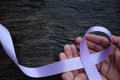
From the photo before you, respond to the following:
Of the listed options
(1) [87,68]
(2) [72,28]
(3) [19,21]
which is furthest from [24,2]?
(1) [87,68]

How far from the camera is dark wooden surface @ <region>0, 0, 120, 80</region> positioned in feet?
2.36

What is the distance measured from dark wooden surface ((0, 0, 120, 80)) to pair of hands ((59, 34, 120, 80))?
4 cm

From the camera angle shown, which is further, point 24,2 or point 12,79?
point 24,2

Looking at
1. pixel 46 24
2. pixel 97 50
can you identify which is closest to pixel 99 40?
pixel 97 50

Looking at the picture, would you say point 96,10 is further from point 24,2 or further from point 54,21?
point 24,2

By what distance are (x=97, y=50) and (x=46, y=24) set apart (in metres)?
0.20

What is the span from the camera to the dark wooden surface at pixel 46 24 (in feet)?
2.36

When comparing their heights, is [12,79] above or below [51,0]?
below

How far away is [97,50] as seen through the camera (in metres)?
0.71

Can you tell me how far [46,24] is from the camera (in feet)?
2.53

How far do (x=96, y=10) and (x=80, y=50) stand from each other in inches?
7.8

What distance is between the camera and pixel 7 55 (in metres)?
0.72

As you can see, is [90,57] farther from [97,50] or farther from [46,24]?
[46,24]

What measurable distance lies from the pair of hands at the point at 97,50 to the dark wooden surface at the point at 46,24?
45 mm
